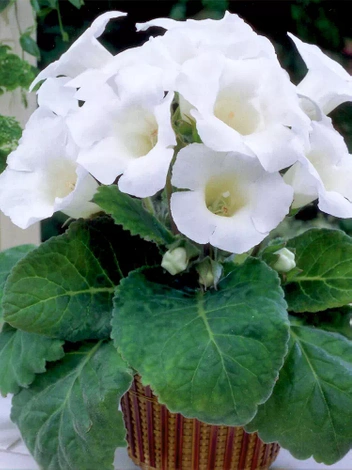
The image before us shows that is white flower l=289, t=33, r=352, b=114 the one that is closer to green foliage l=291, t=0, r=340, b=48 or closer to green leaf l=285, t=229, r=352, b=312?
green leaf l=285, t=229, r=352, b=312

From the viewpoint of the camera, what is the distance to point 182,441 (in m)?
0.59

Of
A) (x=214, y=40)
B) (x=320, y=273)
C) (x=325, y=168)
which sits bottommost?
(x=320, y=273)

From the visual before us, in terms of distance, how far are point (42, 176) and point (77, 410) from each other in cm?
22

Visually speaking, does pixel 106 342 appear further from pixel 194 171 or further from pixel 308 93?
pixel 308 93

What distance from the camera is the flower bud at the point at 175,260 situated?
0.53 metres

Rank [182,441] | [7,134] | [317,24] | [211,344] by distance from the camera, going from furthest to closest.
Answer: [317,24]
[7,134]
[182,441]
[211,344]

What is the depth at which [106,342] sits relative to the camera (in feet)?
1.87

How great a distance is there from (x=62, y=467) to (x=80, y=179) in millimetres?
256

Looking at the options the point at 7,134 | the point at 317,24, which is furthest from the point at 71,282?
the point at 317,24

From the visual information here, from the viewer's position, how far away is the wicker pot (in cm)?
58

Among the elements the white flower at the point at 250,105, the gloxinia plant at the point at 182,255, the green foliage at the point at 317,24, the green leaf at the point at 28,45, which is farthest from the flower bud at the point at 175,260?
the green foliage at the point at 317,24

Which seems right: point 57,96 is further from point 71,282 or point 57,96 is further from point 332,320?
point 332,320

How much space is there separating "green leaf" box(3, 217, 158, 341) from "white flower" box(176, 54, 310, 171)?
0.56ft

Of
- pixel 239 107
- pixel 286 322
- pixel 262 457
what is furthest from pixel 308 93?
pixel 262 457
